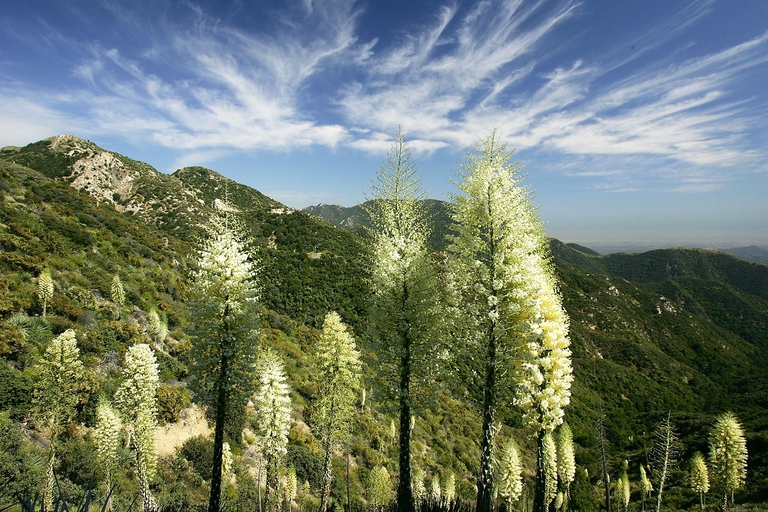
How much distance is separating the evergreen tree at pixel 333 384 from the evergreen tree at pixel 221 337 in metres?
6.29

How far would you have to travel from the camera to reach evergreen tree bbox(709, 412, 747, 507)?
61.2 feet

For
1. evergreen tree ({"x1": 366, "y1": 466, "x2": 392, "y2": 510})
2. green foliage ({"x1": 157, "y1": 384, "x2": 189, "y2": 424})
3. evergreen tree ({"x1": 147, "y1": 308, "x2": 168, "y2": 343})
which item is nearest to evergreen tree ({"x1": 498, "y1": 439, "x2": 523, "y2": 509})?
evergreen tree ({"x1": 366, "y1": 466, "x2": 392, "y2": 510})

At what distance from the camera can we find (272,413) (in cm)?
1135

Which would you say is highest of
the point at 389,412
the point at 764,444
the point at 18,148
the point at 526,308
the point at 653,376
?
the point at 18,148

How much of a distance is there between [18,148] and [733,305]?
625 ft

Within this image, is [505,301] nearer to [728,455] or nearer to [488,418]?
[488,418]

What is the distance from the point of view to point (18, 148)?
61312 millimetres

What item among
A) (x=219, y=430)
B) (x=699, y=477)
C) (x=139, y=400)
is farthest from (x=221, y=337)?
(x=699, y=477)

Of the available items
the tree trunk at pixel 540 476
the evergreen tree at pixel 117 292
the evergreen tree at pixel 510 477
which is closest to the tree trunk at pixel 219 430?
the tree trunk at pixel 540 476

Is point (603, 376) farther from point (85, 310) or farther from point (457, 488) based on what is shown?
point (85, 310)

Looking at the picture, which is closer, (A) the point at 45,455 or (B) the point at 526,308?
(B) the point at 526,308

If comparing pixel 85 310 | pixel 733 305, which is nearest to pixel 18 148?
pixel 85 310

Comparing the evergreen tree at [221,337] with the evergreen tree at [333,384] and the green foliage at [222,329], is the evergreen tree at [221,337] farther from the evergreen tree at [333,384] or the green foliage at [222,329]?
the evergreen tree at [333,384]

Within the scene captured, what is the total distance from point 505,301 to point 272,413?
339 inches
